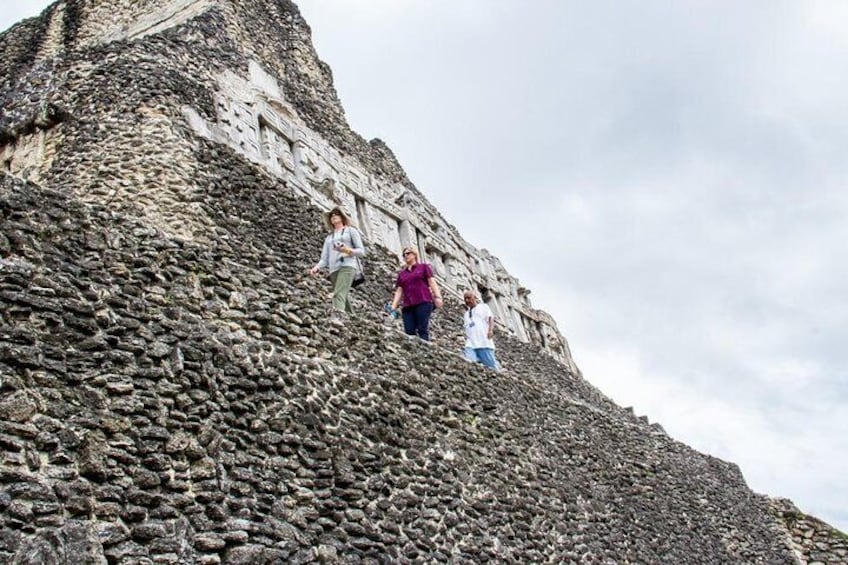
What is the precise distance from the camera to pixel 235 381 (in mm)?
5633

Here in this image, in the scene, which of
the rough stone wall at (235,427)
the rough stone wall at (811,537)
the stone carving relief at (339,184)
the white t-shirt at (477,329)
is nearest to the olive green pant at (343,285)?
the rough stone wall at (235,427)

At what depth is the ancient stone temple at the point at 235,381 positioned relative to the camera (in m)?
4.45

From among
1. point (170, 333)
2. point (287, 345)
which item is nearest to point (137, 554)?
point (170, 333)

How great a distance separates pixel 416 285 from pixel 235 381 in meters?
4.20

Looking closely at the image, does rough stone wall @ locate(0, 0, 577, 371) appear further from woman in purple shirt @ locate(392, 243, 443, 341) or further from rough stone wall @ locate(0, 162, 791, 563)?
woman in purple shirt @ locate(392, 243, 443, 341)

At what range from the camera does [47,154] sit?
34.6ft

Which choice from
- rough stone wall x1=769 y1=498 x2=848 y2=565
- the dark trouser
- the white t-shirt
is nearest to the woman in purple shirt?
the dark trouser

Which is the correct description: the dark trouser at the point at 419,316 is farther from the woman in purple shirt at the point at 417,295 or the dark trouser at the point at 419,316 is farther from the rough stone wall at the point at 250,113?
the rough stone wall at the point at 250,113

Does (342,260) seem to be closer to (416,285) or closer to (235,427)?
(416,285)

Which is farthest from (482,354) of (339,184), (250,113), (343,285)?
(250,113)

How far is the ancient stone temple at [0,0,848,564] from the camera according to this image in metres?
4.45

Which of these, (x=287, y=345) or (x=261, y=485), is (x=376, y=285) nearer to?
(x=287, y=345)

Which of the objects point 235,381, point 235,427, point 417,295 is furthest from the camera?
point 417,295

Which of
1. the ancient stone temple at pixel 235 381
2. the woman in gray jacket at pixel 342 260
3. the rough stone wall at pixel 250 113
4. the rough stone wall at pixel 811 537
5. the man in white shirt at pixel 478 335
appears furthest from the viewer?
the rough stone wall at pixel 811 537
